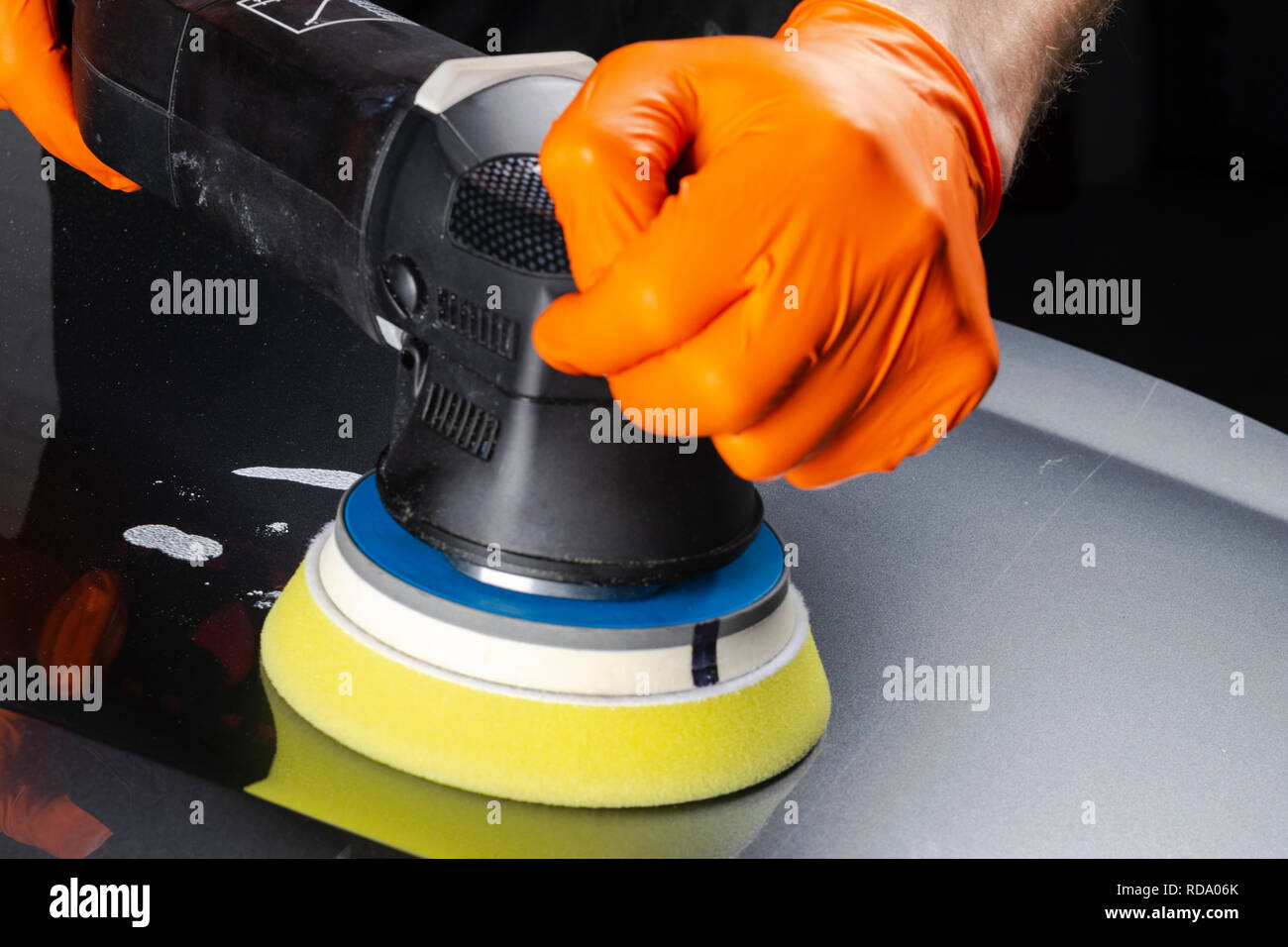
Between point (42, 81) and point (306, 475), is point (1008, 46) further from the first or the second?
point (42, 81)

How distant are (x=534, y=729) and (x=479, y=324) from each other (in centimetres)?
24

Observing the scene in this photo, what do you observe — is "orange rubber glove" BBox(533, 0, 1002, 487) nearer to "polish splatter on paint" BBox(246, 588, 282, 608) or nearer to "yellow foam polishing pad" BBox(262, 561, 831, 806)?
"yellow foam polishing pad" BBox(262, 561, 831, 806)

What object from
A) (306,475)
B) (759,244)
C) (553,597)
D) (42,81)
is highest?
(759,244)

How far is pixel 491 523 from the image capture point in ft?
2.67

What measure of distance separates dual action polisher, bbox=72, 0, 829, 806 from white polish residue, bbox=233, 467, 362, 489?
0.23m

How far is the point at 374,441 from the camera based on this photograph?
1203 millimetres

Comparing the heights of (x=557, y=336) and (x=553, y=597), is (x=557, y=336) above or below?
above

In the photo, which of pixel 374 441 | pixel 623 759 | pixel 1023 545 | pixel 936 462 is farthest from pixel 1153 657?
pixel 374 441

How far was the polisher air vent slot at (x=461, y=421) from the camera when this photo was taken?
0.81m

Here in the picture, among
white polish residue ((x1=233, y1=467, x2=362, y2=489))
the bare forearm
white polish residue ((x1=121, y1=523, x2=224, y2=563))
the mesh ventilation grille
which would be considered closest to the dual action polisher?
the mesh ventilation grille

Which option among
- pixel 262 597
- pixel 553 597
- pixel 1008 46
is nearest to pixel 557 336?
pixel 553 597

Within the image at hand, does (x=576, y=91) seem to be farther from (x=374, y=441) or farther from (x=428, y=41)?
(x=374, y=441)

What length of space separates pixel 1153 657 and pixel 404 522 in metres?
0.57

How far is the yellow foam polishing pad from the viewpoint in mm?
794
